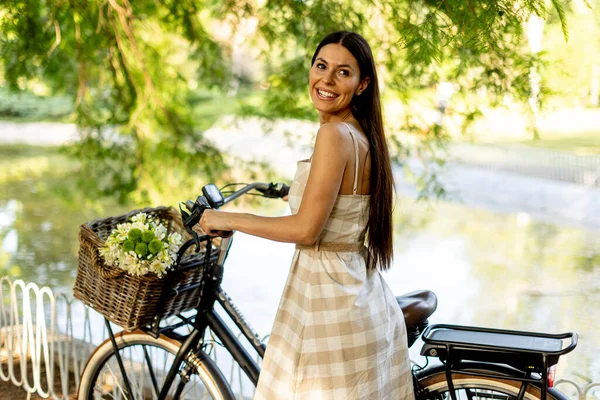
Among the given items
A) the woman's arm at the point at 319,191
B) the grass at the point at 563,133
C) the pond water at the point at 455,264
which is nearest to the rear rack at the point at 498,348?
the woman's arm at the point at 319,191

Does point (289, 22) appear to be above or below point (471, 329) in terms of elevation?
above

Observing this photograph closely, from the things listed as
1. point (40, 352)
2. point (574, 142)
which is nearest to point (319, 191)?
point (40, 352)

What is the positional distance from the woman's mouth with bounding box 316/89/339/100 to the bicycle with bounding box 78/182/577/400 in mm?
444

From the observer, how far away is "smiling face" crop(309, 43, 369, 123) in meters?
2.13

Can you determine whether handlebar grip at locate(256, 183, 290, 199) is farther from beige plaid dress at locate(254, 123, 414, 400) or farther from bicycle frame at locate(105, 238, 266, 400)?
beige plaid dress at locate(254, 123, 414, 400)

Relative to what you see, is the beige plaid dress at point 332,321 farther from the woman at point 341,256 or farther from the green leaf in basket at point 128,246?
the green leaf in basket at point 128,246

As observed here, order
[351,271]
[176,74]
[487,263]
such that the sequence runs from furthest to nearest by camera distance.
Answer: [487,263] → [176,74] → [351,271]

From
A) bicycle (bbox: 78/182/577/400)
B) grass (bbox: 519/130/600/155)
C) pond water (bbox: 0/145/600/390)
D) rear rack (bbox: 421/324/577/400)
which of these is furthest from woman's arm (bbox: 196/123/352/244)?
grass (bbox: 519/130/600/155)

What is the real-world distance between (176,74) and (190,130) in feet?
3.01

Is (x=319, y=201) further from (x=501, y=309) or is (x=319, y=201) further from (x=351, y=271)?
(x=501, y=309)

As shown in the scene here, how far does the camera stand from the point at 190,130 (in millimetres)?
6398

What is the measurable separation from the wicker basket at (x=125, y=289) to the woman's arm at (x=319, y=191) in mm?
506

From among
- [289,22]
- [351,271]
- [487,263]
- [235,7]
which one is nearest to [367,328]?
[351,271]

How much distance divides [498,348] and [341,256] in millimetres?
517
